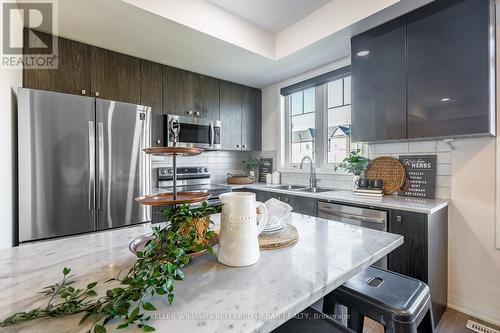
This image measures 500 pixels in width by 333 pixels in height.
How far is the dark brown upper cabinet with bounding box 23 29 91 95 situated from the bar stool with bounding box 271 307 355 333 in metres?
2.61

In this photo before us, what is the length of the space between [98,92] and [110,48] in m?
0.48

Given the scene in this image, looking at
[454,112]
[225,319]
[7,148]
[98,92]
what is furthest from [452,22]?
[7,148]

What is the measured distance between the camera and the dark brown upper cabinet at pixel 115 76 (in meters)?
2.40

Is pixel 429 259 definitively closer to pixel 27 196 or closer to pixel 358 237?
pixel 358 237

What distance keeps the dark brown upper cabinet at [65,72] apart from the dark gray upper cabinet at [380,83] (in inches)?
102

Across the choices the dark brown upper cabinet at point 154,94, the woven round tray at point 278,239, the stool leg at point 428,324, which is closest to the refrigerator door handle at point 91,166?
the dark brown upper cabinet at point 154,94

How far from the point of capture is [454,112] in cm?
171

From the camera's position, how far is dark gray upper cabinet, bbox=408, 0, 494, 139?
1.61m

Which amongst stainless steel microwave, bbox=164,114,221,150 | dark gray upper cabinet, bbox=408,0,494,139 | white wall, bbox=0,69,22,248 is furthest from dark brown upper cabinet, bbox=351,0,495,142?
white wall, bbox=0,69,22,248

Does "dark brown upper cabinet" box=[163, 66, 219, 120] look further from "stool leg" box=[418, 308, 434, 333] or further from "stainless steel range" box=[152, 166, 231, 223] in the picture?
"stool leg" box=[418, 308, 434, 333]

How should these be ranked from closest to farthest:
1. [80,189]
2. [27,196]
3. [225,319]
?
1. [225,319]
2. [27,196]
3. [80,189]

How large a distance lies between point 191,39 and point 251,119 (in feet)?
5.37

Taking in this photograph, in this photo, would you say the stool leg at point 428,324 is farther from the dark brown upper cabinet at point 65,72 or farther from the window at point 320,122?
the dark brown upper cabinet at point 65,72

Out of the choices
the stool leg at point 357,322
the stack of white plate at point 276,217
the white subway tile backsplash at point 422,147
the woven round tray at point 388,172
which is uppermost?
the white subway tile backsplash at point 422,147
